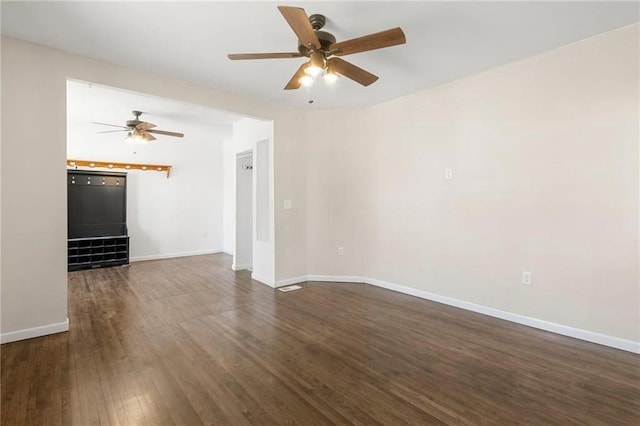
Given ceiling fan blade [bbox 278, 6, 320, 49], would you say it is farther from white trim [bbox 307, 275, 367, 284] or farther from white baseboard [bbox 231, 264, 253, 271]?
white baseboard [bbox 231, 264, 253, 271]

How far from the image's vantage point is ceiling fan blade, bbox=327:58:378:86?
98.5 inches

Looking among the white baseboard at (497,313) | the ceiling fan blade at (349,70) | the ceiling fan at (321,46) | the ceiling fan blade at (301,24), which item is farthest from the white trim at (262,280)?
the ceiling fan blade at (301,24)

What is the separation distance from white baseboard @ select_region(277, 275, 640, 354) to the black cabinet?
12.3 feet

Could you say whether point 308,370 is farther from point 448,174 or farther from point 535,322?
point 448,174

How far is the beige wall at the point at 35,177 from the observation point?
2.73m

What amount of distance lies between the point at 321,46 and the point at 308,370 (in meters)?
2.46

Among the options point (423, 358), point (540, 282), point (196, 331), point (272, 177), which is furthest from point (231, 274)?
point (540, 282)

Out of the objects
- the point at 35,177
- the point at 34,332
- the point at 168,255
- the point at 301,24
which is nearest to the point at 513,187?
the point at 301,24

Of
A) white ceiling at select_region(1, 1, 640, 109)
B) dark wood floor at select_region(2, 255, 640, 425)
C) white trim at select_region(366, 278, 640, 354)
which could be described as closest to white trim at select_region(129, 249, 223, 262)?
dark wood floor at select_region(2, 255, 640, 425)

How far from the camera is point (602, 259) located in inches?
106

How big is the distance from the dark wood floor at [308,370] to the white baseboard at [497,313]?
10 centimetres

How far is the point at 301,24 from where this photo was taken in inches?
78.5

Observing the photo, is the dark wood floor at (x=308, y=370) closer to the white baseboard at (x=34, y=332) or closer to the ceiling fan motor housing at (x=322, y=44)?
the white baseboard at (x=34, y=332)

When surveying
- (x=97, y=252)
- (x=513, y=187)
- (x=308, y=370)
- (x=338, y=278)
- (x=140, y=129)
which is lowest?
(x=308, y=370)
